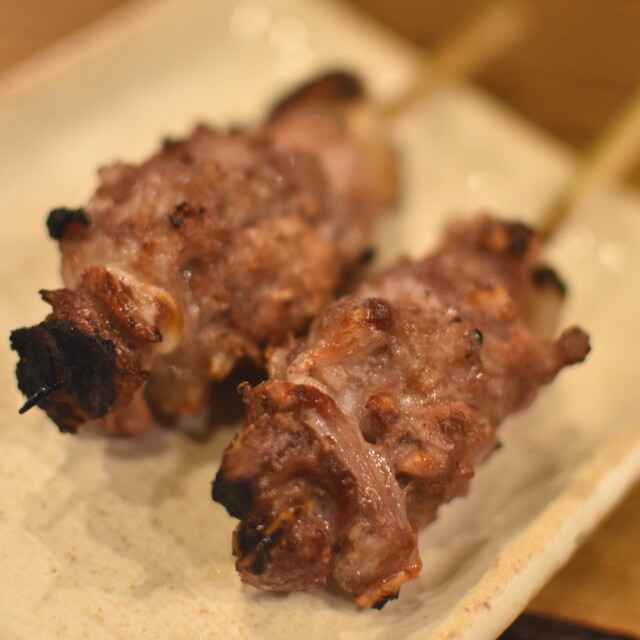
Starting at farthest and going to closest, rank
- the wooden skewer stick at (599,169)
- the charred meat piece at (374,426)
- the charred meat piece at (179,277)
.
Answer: the wooden skewer stick at (599,169) → the charred meat piece at (179,277) → the charred meat piece at (374,426)

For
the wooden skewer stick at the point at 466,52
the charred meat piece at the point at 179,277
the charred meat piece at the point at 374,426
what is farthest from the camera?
the wooden skewer stick at the point at 466,52

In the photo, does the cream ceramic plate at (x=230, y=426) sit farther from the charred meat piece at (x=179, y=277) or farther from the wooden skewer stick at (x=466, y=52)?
the charred meat piece at (x=179, y=277)

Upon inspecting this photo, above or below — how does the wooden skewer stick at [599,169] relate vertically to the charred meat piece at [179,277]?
above

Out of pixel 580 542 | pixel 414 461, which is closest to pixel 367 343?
pixel 414 461

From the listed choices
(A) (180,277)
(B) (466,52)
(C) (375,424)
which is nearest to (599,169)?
(B) (466,52)

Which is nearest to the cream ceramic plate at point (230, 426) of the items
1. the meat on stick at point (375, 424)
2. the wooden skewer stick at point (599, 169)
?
the wooden skewer stick at point (599, 169)

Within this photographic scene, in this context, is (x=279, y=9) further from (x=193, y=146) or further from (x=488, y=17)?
(x=193, y=146)

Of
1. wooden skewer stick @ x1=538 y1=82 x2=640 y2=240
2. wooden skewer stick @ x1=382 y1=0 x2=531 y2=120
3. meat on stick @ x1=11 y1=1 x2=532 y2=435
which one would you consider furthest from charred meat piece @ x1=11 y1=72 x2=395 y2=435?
wooden skewer stick @ x1=382 y1=0 x2=531 y2=120
